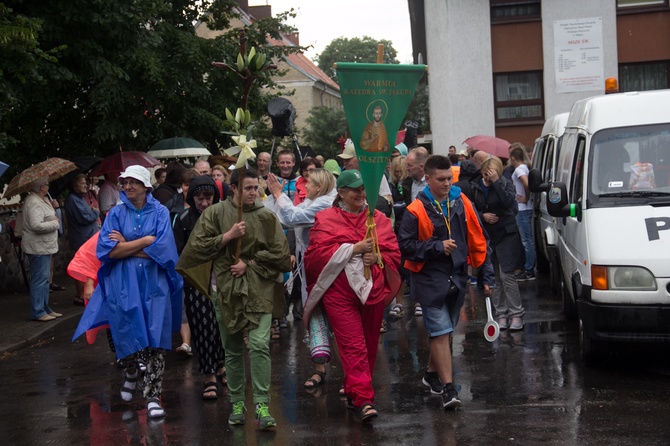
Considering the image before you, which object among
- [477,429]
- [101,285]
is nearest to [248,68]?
[101,285]

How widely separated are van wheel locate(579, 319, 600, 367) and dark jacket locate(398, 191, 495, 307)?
142cm

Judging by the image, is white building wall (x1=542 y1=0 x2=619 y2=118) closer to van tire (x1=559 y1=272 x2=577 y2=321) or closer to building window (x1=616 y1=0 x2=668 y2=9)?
building window (x1=616 y1=0 x2=668 y2=9)

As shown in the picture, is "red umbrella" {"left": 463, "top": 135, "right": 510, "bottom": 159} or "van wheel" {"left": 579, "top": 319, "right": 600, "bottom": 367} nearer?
"van wheel" {"left": 579, "top": 319, "right": 600, "bottom": 367}

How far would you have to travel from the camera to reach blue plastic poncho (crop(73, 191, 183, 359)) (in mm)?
7941

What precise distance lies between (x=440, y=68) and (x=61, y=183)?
45.3 ft

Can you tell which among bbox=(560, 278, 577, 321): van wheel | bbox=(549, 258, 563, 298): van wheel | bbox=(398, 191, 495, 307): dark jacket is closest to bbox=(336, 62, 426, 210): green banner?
bbox=(398, 191, 495, 307): dark jacket

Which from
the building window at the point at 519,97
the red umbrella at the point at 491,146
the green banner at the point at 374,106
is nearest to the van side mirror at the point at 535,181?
the green banner at the point at 374,106

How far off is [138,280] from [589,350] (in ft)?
12.4

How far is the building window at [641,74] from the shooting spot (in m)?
26.0

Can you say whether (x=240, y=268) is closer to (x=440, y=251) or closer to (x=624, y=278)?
(x=440, y=251)

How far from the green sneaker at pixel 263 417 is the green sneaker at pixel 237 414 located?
0.73 ft

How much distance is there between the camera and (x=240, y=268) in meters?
7.38

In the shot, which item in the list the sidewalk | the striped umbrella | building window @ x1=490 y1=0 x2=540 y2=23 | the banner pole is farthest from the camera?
building window @ x1=490 y1=0 x2=540 y2=23

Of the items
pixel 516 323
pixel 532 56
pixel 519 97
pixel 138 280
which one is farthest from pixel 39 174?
pixel 532 56
